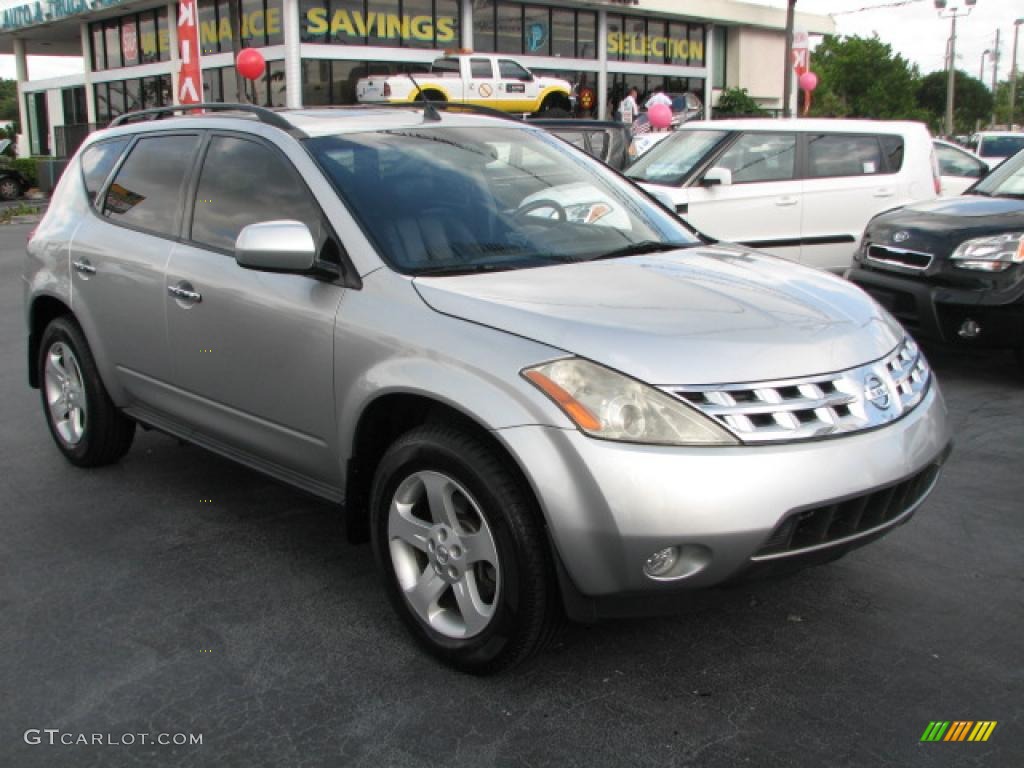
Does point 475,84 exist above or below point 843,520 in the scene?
above

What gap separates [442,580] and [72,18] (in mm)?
40985

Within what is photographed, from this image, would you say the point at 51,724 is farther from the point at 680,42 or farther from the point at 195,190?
A: the point at 680,42

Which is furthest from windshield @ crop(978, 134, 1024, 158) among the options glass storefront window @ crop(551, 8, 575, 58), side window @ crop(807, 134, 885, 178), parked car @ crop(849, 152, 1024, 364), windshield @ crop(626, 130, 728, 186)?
glass storefront window @ crop(551, 8, 575, 58)

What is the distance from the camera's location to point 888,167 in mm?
9805

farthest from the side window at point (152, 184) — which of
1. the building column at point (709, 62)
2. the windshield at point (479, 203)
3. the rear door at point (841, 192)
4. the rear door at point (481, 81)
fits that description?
the building column at point (709, 62)

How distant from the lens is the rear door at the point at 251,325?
3650 millimetres

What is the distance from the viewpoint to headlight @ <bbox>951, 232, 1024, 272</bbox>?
6.48 meters

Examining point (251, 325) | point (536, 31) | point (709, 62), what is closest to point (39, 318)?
point (251, 325)

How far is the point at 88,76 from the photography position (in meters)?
40.6

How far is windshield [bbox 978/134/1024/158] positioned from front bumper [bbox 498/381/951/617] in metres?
23.7

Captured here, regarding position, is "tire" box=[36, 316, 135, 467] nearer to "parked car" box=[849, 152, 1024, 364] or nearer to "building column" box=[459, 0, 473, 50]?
"parked car" box=[849, 152, 1024, 364]

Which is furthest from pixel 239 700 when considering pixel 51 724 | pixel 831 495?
pixel 831 495

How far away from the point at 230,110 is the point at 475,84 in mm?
25829

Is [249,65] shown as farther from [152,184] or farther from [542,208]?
[542,208]
